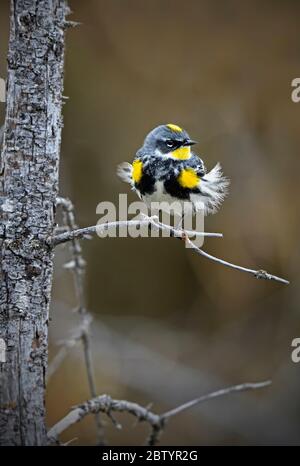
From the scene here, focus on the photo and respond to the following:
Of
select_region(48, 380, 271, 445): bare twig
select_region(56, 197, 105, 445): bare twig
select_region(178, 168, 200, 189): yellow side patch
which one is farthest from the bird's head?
select_region(48, 380, 271, 445): bare twig

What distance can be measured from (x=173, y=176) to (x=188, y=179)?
0.25 ft

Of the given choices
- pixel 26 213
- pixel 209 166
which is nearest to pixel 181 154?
pixel 26 213

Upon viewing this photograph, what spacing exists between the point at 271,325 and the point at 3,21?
366 cm

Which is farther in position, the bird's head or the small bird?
the bird's head

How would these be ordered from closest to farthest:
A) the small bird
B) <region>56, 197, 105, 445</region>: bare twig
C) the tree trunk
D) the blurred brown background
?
the tree trunk, <region>56, 197, 105, 445</region>: bare twig, the small bird, the blurred brown background

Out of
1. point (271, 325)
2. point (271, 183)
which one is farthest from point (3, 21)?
point (271, 325)

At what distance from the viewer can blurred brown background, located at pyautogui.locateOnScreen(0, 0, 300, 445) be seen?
16.9 ft

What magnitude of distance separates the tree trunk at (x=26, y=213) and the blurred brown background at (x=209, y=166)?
10.3 ft

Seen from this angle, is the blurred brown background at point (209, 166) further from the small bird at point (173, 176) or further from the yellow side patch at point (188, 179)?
the yellow side patch at point (188, 179)

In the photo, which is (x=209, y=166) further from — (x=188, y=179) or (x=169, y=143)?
(x=188, y=179)

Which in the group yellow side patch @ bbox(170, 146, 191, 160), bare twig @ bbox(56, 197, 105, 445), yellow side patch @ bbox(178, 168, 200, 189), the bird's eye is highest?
the bird's eye

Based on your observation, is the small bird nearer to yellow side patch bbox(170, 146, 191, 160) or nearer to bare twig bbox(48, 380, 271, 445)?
yellow side patch bbox(170, 146, 191, 160)

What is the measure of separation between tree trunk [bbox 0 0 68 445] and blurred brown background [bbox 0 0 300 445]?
3152 millimetres

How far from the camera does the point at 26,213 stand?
1.80 meters
